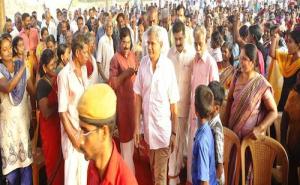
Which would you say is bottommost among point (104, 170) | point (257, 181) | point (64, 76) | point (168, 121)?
point (257, 181)

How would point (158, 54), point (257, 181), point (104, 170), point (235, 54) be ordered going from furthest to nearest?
point (235, 54) → point (158, 54) → point (257, 181) → point (104, 170)

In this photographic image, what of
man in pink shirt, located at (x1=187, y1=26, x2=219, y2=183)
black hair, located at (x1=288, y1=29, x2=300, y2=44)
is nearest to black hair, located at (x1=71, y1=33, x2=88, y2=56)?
man in pink shirt, located at (x1=187, y1=26, x2=219, y2=183)

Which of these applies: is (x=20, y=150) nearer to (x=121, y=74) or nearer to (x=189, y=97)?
(x=121, y=74)

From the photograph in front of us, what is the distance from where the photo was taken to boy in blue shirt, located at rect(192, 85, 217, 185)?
2.74 meters

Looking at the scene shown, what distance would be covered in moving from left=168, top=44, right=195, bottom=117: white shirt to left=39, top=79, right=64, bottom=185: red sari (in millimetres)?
1266

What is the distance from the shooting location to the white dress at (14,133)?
3.79 meters

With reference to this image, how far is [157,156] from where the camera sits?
3.86 metres

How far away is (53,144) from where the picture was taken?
3.88m

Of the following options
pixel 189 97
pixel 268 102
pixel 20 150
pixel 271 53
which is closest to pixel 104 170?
pixel 268 102

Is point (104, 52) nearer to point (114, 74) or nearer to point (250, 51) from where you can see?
point (114, 74)

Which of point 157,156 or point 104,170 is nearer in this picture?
point 104,170

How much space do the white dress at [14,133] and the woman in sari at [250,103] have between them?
1.87 metres

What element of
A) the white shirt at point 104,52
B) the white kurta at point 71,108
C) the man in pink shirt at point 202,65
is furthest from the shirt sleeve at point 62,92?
the white shirt at point 104,52

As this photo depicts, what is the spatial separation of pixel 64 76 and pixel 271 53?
9.51 feet
